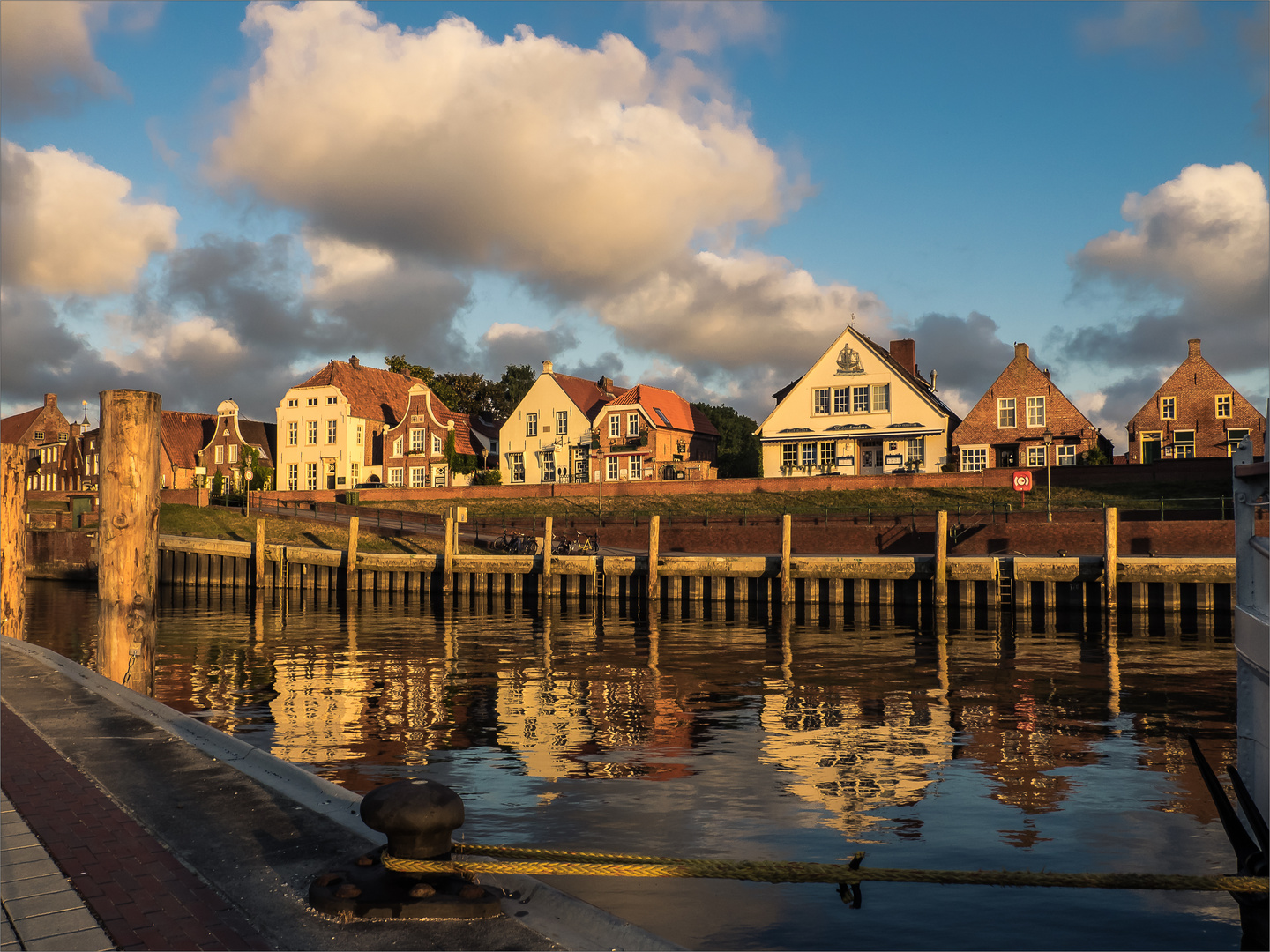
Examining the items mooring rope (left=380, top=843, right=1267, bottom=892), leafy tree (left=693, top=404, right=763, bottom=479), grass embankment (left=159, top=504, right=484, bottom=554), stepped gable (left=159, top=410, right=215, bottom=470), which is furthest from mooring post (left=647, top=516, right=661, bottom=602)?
stepped gable (left=159, top=410, right=215, bottom=470)

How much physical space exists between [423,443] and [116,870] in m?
73.6

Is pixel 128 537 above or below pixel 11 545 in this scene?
above

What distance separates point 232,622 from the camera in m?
32.4

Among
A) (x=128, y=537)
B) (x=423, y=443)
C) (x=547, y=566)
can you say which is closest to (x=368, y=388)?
(x=423, y=443)

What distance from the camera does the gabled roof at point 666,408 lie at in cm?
7075

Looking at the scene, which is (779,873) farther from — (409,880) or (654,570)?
(654,570)

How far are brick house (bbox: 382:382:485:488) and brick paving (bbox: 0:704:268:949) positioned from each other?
225 feet

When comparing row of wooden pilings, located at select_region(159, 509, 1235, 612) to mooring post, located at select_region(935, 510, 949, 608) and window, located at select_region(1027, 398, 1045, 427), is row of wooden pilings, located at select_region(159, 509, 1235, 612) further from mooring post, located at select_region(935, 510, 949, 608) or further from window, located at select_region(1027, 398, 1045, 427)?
window, located at select_region(1027, 398, 1045, 427)

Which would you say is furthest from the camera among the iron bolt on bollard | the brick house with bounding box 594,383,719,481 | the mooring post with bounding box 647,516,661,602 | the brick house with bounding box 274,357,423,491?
the brick house with bounding box 274,357,423,491

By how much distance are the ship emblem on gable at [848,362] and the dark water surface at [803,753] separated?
37.3 meters

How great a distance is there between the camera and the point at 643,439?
70.1 metres

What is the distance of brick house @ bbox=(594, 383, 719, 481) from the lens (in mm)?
69438

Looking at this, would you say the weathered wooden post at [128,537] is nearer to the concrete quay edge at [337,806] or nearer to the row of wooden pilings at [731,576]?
the concrete quay edge at [337,806]

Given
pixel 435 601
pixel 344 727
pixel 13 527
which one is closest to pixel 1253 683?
pixel 344 727
